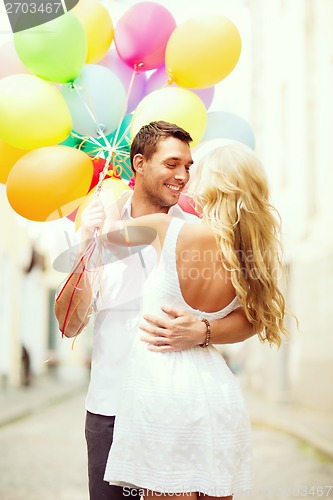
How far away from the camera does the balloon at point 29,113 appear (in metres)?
2.29

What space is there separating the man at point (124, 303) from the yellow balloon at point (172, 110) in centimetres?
28

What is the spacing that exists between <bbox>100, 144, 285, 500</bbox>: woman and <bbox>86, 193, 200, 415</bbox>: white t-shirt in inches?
5.9

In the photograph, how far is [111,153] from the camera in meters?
2.45

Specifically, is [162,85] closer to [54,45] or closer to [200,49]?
[200,49]

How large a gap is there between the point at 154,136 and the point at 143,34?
0.71 m

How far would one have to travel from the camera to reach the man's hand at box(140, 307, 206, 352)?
1.83 m

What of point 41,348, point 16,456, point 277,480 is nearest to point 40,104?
point 277,480

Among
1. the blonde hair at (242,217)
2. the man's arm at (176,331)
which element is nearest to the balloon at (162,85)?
the blonde hair at (242,217)

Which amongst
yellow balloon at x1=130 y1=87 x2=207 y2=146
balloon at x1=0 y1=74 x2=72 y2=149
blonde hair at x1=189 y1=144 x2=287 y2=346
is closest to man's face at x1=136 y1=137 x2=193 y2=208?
blonde hair at x1=189 y1=144 x2=287 y2=346

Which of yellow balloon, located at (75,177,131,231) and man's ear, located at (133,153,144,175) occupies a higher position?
man's ear, located at (133,153,144,175)

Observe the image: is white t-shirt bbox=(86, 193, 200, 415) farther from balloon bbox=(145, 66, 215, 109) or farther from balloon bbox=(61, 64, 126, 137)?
balloon bbox=(145, 66, 215, 109)

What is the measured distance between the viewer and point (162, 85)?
272 cm

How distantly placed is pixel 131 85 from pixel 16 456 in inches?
216

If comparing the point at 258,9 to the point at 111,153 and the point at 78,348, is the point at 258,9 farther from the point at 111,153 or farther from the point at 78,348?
the point at 111,153
